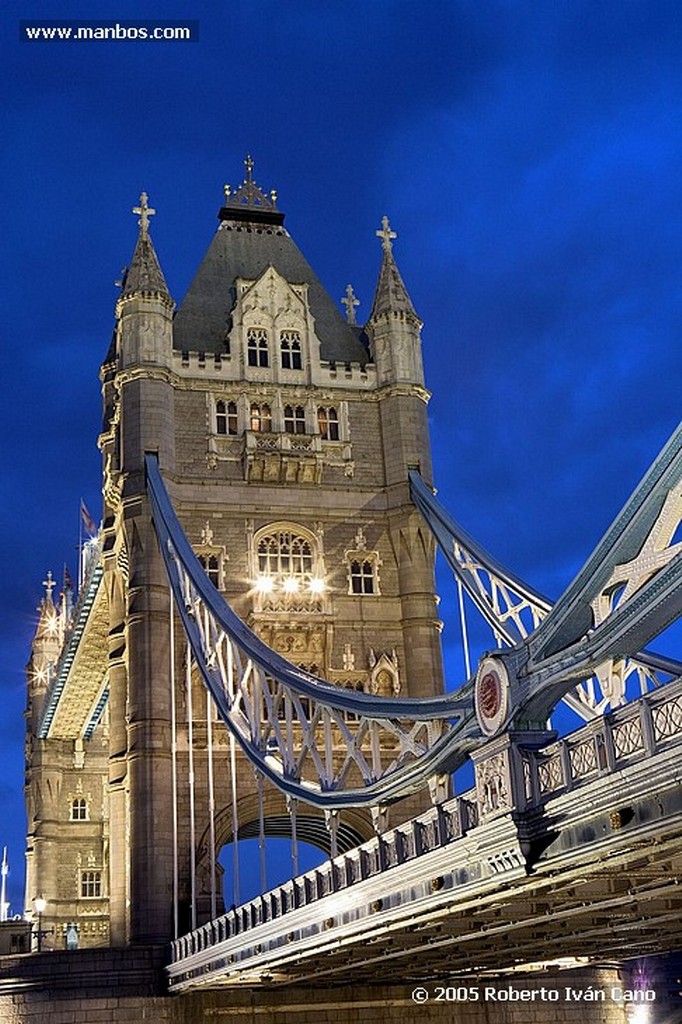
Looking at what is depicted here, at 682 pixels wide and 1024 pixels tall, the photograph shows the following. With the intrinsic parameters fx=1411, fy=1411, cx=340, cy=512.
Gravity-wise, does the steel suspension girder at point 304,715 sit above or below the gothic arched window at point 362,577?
below

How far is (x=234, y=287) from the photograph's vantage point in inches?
1847

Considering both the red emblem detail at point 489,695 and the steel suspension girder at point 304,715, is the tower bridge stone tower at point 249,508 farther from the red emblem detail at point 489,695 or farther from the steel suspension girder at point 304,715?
the red emblem detail at point 489,695

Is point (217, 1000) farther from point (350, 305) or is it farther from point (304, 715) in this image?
point (350, 305)

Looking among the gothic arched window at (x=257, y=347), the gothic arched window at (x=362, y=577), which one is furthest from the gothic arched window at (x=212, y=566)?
the gothic arched window at (x=257, y=347)

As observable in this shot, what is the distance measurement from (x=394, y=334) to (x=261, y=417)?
5.26 m

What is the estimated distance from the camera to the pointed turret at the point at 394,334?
150ft

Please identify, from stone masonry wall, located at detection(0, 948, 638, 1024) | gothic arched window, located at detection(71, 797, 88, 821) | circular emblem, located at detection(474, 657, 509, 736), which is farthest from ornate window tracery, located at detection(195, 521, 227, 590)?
gothic arched window, located at detection(71, 797, 88, 821)

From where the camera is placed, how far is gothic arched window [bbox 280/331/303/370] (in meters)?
45.6

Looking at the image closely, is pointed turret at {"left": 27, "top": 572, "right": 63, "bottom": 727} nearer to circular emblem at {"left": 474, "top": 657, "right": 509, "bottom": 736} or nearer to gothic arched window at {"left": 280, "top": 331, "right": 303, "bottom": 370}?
gothic arched window at {"left": 280, "top": 331, "right": 303, "bottom": 370}

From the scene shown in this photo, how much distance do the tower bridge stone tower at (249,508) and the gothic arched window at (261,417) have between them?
0.07 metres

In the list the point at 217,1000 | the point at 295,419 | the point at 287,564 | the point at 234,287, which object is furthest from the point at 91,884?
the point at 234,287

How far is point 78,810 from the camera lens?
64.6m

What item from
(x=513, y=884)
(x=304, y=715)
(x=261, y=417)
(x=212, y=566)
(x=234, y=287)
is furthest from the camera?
(x=234, y=287)

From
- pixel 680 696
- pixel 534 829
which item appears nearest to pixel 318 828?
pixel 534 829
